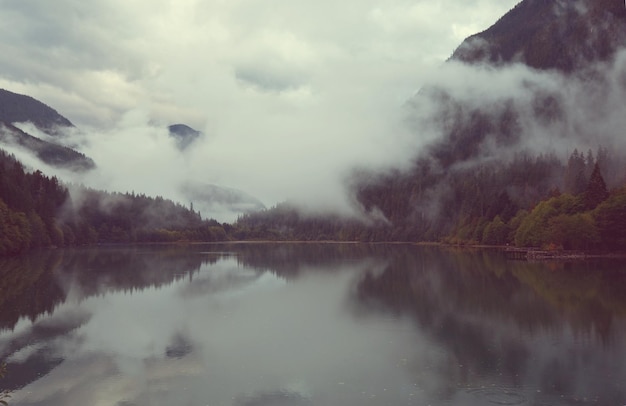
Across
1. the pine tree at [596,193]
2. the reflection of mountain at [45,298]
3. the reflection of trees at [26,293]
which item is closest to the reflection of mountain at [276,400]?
the reflection of mountain at [45,298]

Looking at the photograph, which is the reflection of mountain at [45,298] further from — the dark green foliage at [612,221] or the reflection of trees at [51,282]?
the dark green foliage at [612,221]

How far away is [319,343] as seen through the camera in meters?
36.4

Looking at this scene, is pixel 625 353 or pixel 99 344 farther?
pixel 99 344

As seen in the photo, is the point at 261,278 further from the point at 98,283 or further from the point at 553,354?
the point at 553,354

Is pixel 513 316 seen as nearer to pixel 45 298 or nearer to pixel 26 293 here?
pixel 45 298

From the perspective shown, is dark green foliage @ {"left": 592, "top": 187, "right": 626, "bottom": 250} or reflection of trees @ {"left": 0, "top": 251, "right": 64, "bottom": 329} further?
dark green foliage @ {"left": 592, "top": 187, "right": 626, "bottom": 250}

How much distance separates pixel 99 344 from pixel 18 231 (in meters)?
105

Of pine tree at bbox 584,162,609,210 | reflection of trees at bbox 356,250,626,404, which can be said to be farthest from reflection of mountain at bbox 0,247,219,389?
pine tree at bbox 584,162,609,210

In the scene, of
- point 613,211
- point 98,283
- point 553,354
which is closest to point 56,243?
point 98,283

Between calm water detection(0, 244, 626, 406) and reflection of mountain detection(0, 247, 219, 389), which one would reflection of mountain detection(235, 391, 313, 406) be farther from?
reflection of mountain detection(0, 247, 219, 389)

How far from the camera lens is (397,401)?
23922 millimetres

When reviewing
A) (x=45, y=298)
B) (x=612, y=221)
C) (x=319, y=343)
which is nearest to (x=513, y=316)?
(x=319, y=343)

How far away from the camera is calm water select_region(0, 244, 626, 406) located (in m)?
25.5

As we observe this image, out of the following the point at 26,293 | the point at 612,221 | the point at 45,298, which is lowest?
the point at 45,298
